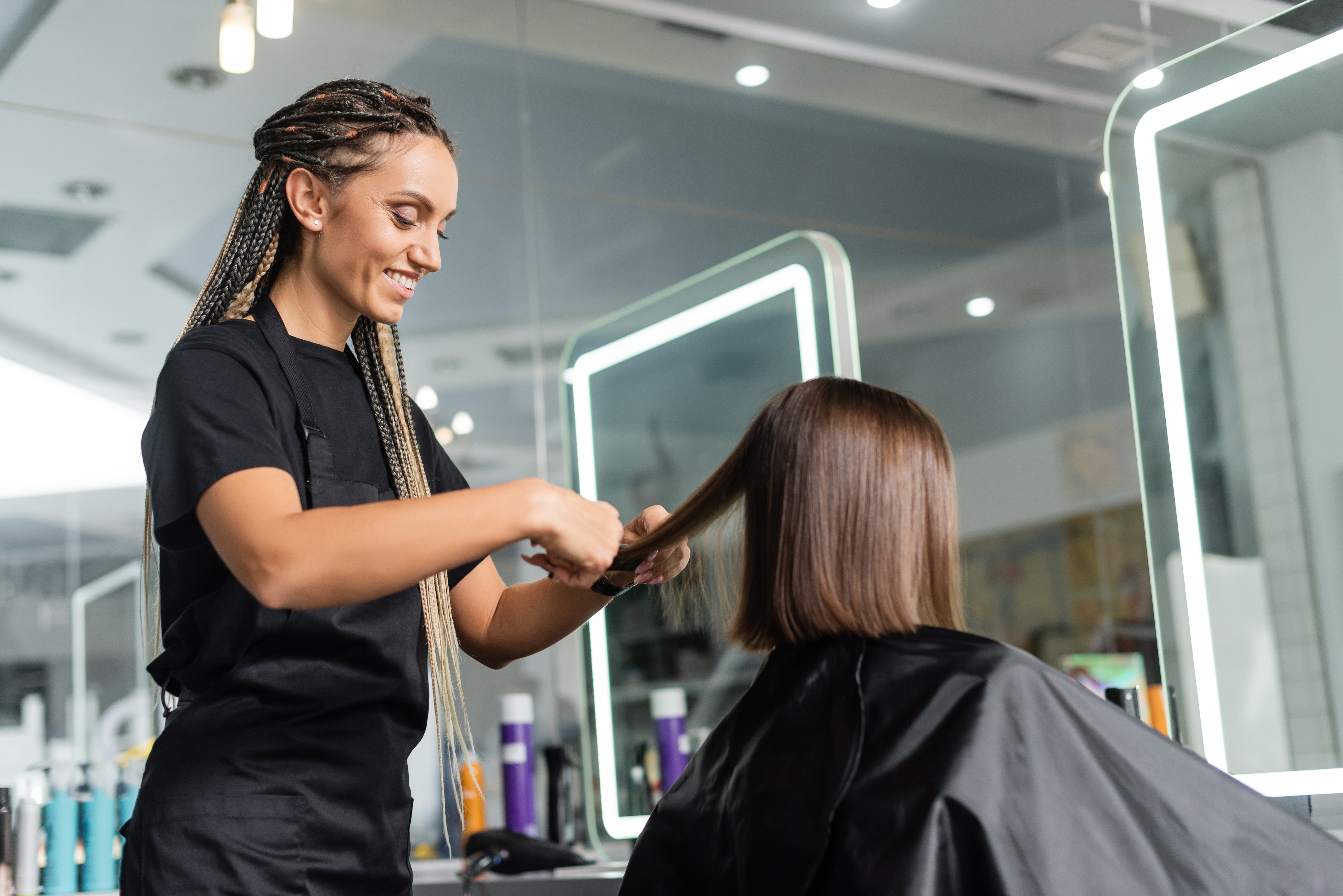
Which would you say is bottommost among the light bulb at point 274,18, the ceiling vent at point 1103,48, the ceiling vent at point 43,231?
the ceiling vent at point 43,231

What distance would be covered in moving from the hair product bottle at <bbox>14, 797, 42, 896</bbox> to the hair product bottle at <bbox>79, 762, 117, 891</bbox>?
9 centimetres

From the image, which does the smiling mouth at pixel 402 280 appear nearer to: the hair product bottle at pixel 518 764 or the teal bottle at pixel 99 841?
the teal bottle at pixel 99 841

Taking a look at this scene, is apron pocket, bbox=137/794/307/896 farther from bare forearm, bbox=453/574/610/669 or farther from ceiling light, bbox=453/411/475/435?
ceiling light, bbox=453/411/475/435

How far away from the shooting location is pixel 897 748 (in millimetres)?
1062

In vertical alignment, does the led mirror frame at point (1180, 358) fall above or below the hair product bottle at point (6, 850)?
above

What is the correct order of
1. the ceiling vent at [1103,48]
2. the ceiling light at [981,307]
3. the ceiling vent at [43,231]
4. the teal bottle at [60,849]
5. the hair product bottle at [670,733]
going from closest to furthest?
the teal bottle at [60,849] → the ceiling vent at [43,231] → the hair product bottle at [670,733] → the ceiling vent at [1103,48] → the ceiling light at [981,307]

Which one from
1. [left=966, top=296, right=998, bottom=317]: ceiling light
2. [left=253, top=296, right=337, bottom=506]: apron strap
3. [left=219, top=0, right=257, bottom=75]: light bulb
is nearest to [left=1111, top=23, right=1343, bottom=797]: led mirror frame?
[left=253, top=296, right=337, bottom=506]: apron strap

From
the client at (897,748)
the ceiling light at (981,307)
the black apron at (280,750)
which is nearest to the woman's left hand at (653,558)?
the client at (897,748)

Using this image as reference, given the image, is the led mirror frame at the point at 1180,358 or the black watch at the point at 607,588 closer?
the black watch at the point at 607,588

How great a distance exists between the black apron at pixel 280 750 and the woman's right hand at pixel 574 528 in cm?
23

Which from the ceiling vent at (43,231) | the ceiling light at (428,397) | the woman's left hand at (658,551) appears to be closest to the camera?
the woman's left hand at (658,551)

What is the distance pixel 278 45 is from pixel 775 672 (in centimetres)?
236

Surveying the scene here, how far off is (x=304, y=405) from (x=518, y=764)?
1642 mm

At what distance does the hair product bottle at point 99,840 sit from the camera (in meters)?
2.23
